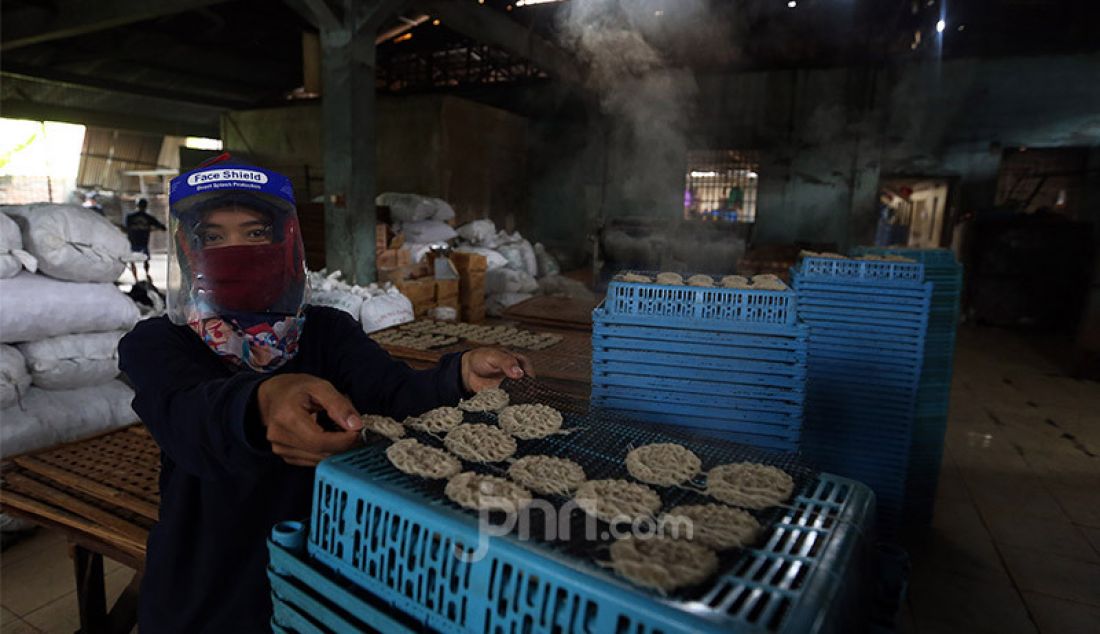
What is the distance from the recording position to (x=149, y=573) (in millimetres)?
1264

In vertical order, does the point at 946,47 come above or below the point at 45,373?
above

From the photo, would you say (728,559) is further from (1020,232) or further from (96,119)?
(96,119)

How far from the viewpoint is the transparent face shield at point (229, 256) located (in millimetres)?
1356

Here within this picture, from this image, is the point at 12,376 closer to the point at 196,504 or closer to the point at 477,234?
the point at 196,504

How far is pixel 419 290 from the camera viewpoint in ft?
18.1

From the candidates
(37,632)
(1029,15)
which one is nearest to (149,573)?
(37,632)

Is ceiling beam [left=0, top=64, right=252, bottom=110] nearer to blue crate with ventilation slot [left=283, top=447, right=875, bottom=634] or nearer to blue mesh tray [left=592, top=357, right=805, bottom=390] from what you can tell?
blue mesh tray [left=592, top=357, right=805, bottom=390]

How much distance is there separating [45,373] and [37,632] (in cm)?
127

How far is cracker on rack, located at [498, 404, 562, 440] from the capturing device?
1.11 m

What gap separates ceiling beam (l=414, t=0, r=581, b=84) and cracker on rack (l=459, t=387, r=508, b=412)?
5.86 m

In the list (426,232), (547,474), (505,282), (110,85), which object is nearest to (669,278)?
A: (547,474)

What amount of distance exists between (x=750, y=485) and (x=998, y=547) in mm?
3063

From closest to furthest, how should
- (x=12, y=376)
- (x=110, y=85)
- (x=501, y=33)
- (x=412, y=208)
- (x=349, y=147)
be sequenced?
(x=12, y=376), (x=349, y=147), (x=412, y=208), (x=501, y=33), (x=110, y=85)

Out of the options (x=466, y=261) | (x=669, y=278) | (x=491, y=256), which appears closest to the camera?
(x=669, y=278)
